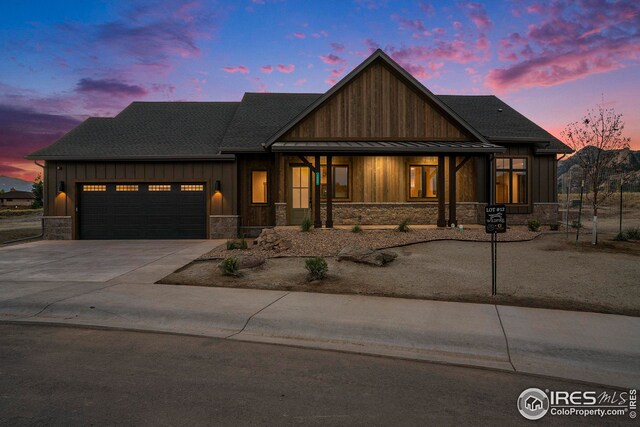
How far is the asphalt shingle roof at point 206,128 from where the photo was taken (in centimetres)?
1862

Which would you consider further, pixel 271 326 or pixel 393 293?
pixel 393 293

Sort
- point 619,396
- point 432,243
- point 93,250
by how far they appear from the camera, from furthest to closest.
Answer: point 93,250, point 432,243, point 619,396

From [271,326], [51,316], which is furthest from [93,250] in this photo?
[271,326]

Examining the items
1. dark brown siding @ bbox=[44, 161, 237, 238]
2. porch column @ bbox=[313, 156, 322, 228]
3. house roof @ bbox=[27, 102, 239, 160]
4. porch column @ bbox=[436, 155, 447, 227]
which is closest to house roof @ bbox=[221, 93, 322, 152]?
house roof @ bbox=[27, 102, 239, 160]

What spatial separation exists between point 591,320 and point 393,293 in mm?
3474

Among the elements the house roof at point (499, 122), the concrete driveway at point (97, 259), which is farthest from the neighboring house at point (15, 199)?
the house roof at point (499, 122)

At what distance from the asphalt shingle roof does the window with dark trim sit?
1525 mm

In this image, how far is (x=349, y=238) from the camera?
45.9ft

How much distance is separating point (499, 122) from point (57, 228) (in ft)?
74.4

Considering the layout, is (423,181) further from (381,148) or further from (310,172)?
(310,172)

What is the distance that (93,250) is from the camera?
15.1 m

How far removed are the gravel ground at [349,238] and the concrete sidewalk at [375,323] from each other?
4189 millimetres

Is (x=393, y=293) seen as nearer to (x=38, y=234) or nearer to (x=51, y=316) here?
(x=51, y=316)

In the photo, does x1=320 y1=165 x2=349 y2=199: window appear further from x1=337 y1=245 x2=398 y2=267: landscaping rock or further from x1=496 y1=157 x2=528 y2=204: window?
x1=496 y1=157 x2=528 y2=204: window
